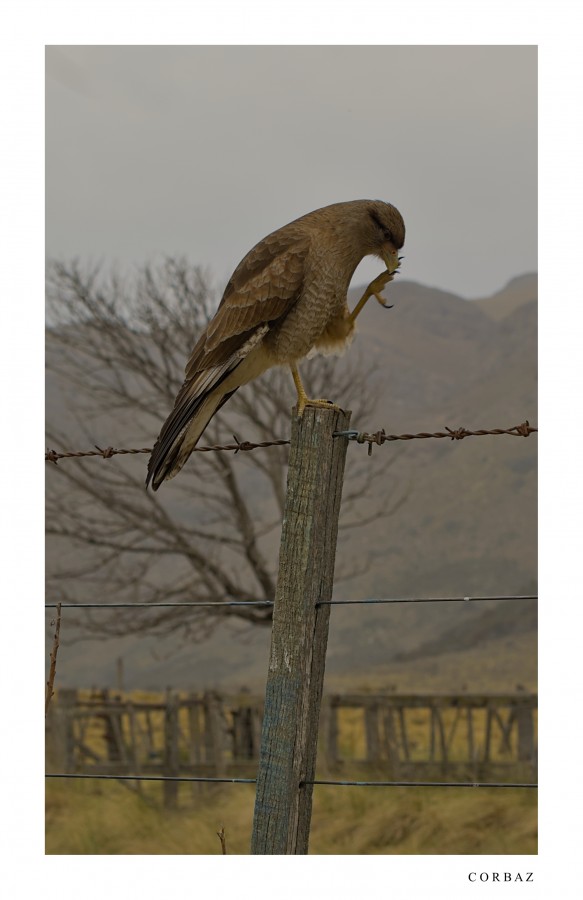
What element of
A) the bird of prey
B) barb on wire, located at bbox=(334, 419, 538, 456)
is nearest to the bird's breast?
the bird of prey

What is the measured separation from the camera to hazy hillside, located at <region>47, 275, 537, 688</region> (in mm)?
49156

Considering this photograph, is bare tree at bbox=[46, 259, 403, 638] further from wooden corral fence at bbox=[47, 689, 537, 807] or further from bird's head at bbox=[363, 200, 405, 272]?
bird's head at bbox=[363, 200, 405, 272]

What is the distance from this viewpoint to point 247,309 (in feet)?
15.4

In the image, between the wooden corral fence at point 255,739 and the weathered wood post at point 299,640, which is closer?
the weathered wood post at point 299,640

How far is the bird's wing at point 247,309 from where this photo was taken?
4453mm

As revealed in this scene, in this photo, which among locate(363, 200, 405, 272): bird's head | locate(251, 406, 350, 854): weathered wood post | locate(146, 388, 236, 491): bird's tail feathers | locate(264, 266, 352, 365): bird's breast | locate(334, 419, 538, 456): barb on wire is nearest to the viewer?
locate(251, 406, 350, 854): weathered wood post

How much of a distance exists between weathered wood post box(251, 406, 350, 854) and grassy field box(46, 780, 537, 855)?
813 cm

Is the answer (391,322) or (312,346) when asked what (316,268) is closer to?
(312,346)

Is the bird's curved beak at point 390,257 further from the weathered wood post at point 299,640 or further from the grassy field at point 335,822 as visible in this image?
the grassy field at point 335,822

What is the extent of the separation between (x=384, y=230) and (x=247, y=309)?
0.83 m

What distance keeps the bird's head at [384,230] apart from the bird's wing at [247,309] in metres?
0.34

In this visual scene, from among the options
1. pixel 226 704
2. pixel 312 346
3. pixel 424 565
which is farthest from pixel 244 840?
pixel 424 565

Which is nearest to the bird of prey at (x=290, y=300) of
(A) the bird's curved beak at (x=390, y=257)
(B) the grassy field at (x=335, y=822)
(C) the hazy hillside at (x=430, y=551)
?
(A) the bird's curved beak at (x=390, y=257)

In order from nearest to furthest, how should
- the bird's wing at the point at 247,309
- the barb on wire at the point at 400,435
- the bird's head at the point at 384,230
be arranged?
the barb on wire at the point at 400,435, the bird's wing at the point at 247,309, the bird's head at the point at 384,230
